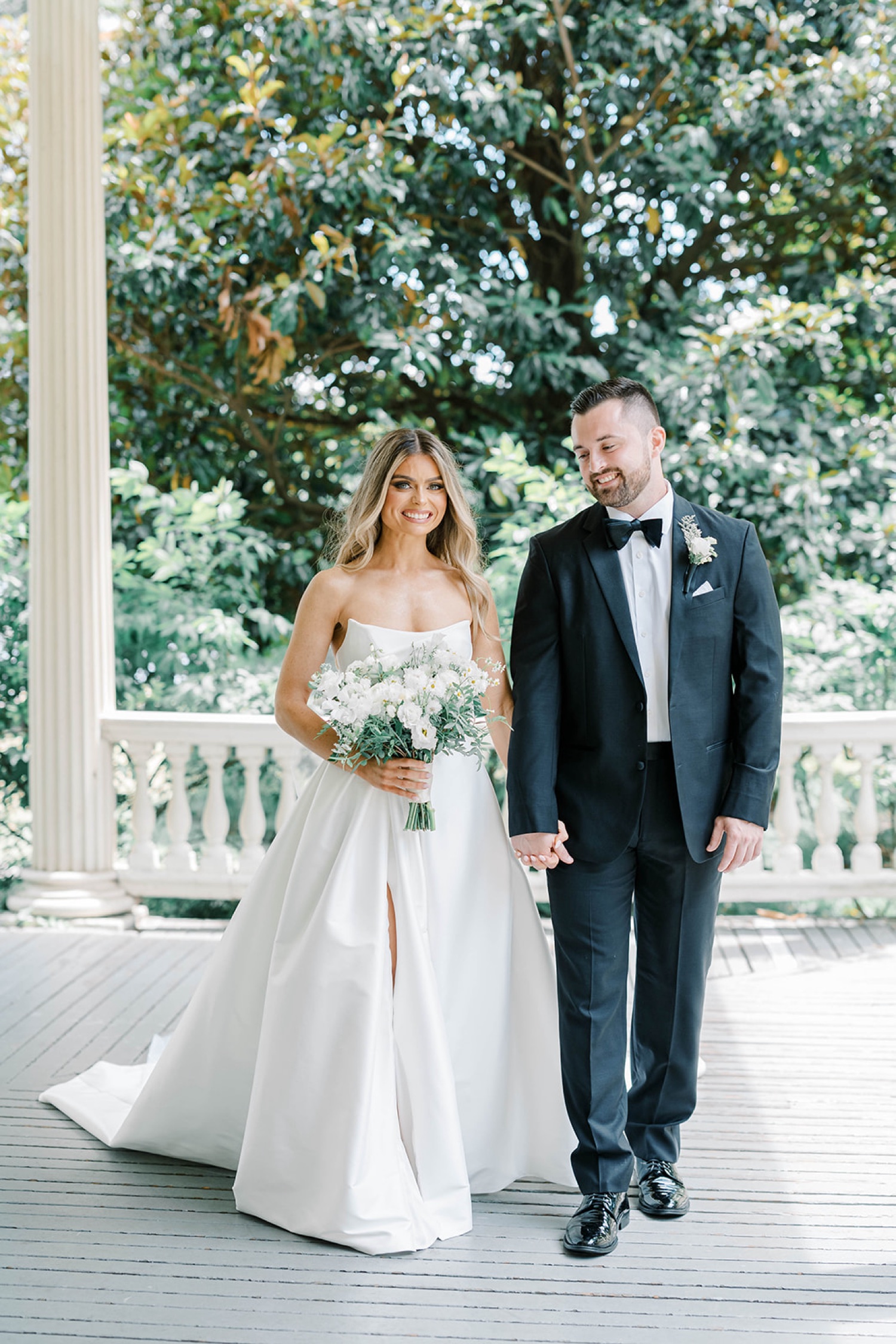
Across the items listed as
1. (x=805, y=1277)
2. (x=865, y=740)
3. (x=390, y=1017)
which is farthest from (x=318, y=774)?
(x=865, y=740)

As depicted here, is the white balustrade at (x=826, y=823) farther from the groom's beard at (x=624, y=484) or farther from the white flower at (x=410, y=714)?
the white flower at (x=410, y=714)

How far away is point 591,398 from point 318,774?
3.70 feet

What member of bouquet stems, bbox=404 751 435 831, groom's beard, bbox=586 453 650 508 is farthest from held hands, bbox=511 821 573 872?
groom's beard, bbox=586 453 650 508

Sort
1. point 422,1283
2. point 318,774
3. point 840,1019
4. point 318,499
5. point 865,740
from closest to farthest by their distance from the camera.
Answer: point 422,1283 → point 318,774 → point 840,1019 → point 865,740 → point 318,499

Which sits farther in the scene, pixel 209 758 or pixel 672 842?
pixel 209 758

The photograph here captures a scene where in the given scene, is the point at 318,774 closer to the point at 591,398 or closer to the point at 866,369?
the point at 591,398

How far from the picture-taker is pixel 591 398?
2613mm

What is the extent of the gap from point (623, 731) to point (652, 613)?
269 mm

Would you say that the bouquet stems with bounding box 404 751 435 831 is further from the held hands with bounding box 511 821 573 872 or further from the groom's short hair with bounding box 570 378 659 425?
the groom's short hair with bounding box 570 378 659 425

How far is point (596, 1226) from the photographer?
267 cm

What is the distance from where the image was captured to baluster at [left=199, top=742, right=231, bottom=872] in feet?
18.0

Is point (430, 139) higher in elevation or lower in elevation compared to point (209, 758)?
Result: higher

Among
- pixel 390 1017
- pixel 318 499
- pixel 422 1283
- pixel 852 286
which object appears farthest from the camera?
pixel 318 499

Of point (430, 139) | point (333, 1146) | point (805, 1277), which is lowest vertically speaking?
point (805, 1277)
